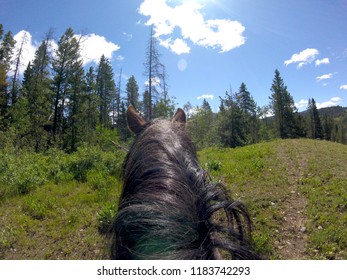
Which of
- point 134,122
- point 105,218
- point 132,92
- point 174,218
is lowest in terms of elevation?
point 105,218

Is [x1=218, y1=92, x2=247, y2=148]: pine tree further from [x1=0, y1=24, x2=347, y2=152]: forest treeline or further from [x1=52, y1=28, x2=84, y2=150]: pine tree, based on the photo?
[x1=52, y1=28, x2=84, y2=150]: pine tree

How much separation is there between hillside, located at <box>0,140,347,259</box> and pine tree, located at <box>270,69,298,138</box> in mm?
35590

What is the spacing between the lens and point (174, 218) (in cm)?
128

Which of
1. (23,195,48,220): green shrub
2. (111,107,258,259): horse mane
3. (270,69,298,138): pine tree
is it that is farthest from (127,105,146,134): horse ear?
(270,69,298,138): pine tree

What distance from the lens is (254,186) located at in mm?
6449

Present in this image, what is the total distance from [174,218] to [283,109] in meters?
46.4

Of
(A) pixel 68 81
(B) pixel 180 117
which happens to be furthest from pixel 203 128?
(B) pixel 180 117

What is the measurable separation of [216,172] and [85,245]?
4.48m

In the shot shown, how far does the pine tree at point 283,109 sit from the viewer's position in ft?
137

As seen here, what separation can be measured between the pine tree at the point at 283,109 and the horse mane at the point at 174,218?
44312mm

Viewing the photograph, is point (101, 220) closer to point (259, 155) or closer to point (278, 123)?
point (259, 155)

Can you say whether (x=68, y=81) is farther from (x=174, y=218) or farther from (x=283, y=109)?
(x=283, y=109)

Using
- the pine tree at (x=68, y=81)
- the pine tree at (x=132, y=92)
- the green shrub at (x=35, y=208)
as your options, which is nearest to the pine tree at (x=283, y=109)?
the pine tree at (x=132, y=92)

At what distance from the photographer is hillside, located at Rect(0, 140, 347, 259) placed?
4141 millimetres
